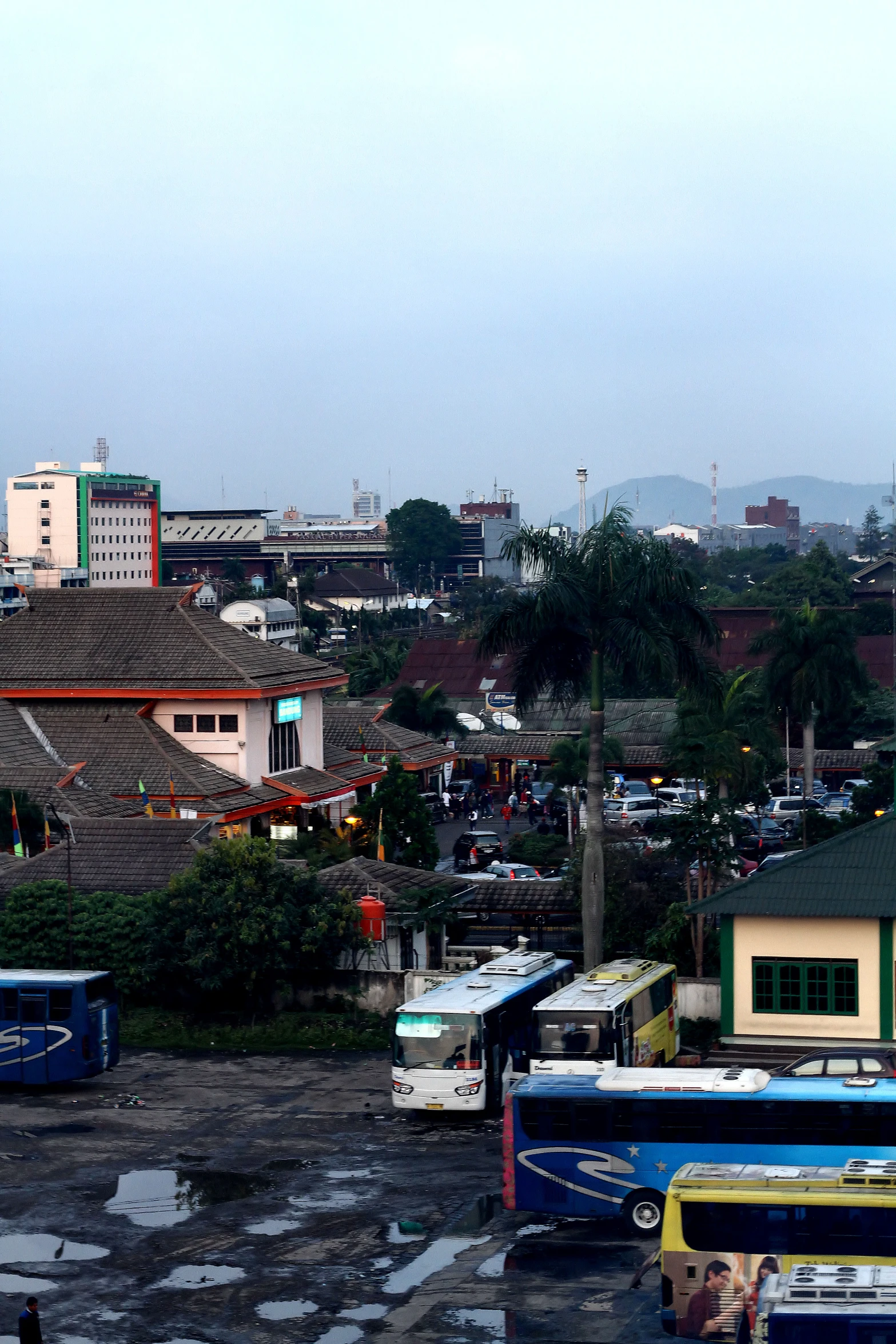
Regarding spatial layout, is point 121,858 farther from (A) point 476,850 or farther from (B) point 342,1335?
(B) point 342,1335

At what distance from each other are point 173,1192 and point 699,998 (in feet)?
38.6

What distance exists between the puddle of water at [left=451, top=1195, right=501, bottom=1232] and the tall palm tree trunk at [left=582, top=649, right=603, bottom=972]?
→ 35.5 ft

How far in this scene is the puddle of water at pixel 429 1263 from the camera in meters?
19.2

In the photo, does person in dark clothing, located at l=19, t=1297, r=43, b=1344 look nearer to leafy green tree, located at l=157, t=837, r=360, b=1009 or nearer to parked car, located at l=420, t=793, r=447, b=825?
leafy green tree, located at l=157, t=837, r=360, b=1009

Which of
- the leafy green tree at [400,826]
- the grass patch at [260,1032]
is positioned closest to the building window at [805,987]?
the grass patch at [260,1032]

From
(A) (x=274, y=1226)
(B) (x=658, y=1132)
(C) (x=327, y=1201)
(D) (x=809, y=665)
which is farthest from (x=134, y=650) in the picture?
(B) (x=658, y=1132)

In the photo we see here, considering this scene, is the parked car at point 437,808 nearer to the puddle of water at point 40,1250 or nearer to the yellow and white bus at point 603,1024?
the yellow and white bus at point 603,1024

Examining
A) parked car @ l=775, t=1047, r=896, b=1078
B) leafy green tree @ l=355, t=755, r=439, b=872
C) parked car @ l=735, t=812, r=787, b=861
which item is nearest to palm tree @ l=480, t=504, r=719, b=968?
parked car @ l=775, t=1047, r=896, b=1078

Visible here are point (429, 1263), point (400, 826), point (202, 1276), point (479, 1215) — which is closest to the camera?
point (202, 1276)

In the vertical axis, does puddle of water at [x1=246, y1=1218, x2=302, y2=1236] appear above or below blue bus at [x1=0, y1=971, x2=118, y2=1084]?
below

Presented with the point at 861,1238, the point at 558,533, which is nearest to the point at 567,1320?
the point at 861,1238

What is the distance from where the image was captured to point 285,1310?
1842cm

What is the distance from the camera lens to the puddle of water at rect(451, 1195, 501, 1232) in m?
21.3

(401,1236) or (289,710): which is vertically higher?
(289,710)
